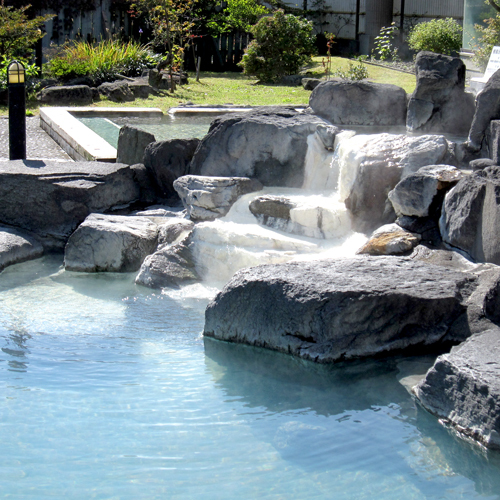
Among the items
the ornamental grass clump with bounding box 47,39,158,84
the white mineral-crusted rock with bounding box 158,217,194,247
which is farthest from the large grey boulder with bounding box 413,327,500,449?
the ornamental grass clump with bounding box 47,39,158,84

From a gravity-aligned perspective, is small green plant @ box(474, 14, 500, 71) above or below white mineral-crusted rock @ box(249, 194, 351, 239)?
above

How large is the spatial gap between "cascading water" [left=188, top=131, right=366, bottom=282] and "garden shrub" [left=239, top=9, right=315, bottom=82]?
12460 mm

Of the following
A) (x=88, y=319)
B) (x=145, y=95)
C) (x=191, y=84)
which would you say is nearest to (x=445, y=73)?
(x=88, y=319)

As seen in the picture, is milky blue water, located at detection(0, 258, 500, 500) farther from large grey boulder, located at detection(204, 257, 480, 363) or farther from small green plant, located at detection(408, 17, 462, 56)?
small green plant, located at detection(408, 17, 462, 56)

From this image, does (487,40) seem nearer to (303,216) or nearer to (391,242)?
(303,216)

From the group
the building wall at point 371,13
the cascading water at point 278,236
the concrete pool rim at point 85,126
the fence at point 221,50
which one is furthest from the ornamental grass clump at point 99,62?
the cascading water at point 278,236

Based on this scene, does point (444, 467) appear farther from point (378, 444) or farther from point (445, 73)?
point (445, 73)

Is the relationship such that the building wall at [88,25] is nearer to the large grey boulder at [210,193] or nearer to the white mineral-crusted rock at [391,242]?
the large grey boulder at [210,193]

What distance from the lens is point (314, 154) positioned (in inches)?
294

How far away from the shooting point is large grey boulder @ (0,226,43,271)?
6.66 m

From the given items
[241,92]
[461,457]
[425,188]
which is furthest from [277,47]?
[461,457]

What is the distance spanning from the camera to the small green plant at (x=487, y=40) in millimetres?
12227

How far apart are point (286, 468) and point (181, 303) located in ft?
8.55

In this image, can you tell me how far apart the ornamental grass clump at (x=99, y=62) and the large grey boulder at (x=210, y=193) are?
389 inches
